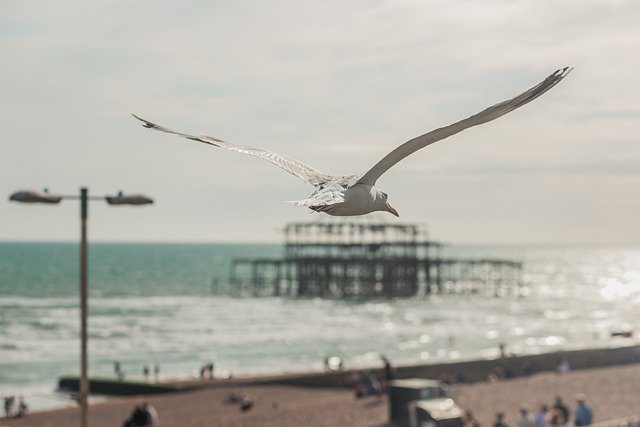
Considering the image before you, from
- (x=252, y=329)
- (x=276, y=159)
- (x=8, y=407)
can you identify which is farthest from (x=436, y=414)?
(x=252, y=329)

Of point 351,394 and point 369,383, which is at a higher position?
point 369,383

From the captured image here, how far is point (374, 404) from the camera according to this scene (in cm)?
2794

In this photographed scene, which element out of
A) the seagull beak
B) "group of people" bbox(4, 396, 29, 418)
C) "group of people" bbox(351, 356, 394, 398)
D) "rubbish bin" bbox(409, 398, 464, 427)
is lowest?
"group of people" bbox(4, 396, 29, 418)

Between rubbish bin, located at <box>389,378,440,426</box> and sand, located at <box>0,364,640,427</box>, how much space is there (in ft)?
3.71

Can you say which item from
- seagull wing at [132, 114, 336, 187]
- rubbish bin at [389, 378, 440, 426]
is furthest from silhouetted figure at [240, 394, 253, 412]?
seagull wing at [132, 114, 336, 187]

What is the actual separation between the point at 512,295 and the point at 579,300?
8793 millimetres

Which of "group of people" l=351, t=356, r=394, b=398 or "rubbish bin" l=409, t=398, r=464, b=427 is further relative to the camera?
"group of people" l=351, t=356, r=394, b=398

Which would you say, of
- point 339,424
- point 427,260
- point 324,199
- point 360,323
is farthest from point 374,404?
point 427,260

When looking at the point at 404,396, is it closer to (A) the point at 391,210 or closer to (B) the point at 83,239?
(B) the point at 83,239

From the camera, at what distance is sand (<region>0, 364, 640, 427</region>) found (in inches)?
1027

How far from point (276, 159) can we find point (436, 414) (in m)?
15.2

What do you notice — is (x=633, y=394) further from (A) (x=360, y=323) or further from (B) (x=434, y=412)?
(A) (x=360, y=323)

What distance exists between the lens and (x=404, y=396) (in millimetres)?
21812

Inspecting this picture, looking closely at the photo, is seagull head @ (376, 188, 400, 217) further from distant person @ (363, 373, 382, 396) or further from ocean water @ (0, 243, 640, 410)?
ocean water @ (0, 243, 640, 410)
